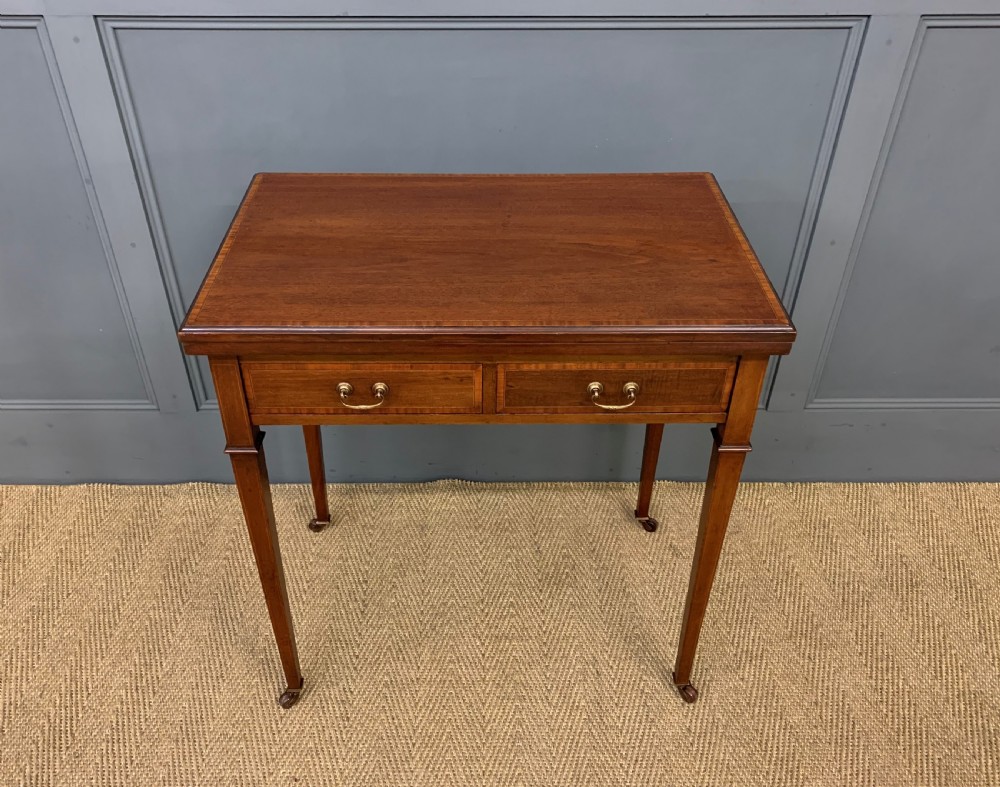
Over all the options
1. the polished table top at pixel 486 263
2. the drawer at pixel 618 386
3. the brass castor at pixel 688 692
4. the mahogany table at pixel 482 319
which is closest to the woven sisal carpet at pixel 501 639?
the brass castor at pixel 688 692

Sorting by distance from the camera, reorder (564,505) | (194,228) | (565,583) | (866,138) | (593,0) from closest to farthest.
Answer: (593,0) → (866,138) → (194,228) → (565,583) → (564,505)

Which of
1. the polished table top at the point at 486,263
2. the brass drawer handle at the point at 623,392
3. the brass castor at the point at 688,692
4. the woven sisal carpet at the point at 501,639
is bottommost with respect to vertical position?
the woven sisal carpet at the point at 501,639

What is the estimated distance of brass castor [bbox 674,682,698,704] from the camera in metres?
1.55

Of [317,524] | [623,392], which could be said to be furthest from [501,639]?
[623,392]

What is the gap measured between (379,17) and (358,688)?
1.28 metres

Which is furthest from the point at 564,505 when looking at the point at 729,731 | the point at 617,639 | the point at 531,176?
the point at 531,176

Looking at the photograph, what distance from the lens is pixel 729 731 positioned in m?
1.51

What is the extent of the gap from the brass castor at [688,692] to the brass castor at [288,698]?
752 millimetres

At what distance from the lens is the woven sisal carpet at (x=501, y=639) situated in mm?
1467

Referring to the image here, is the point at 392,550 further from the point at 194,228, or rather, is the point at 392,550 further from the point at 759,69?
the point at 759,69

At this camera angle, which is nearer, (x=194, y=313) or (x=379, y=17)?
(x=194, y=313)

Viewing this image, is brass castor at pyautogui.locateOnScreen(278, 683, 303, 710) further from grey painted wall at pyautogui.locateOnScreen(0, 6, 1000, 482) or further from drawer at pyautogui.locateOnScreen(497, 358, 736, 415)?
drawer at pyautogui.locateOnScreen(497, 358, 736, 415)

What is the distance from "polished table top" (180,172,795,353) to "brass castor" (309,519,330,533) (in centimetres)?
84

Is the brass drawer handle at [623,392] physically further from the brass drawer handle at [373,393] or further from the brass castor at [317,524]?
the brass castor at [317,524]
